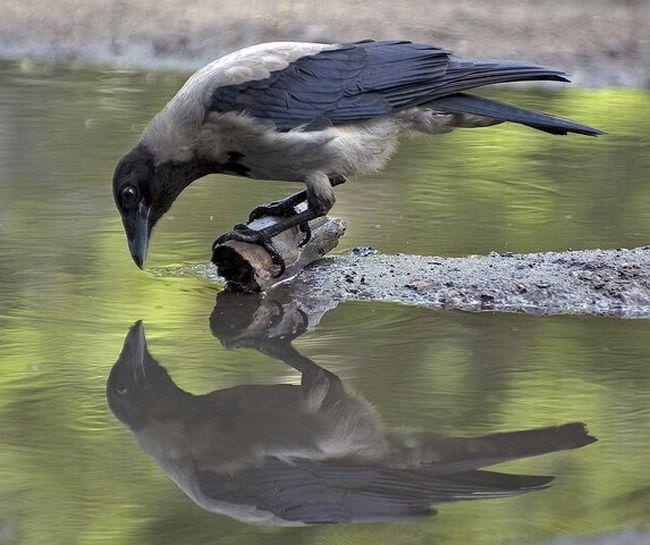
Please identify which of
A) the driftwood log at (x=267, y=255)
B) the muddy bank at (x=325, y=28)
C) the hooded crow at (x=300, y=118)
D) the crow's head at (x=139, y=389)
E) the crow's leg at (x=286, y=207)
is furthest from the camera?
the muddy bank at (x=325, y=28)

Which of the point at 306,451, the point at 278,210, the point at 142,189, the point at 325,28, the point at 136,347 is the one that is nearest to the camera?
the point at 306,451

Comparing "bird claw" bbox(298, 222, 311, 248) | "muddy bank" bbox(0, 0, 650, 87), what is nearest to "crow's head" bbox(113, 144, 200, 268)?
"bird claw" bbox(298, 222, 311, 248)

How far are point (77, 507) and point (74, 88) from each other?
7479 millimetres

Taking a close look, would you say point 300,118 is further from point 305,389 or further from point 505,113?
point 305,389

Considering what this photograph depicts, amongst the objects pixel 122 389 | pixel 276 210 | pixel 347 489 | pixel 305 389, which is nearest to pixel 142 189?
pixel 276 210

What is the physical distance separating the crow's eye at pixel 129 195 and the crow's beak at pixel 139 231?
0.17 feet

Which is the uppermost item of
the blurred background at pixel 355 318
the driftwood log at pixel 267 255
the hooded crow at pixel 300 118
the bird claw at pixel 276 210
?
the hooded crow at pixel 300 118

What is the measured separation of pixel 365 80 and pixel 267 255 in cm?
91

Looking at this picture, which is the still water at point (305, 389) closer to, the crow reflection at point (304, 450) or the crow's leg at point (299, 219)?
the crow reflection at point (304, 450)

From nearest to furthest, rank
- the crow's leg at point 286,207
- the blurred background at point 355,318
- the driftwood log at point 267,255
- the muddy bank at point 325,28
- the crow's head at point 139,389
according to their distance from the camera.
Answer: the blurred background at point 355,318 → the crow's head at point 139,389 → the driftwood log at point 267,255 → the crow's leg at point 286,207 → the muddy bank at point 325,28

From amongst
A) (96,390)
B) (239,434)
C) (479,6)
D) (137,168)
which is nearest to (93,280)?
(137,168)

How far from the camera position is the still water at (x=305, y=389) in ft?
14.8

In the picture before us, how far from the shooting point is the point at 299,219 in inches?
264

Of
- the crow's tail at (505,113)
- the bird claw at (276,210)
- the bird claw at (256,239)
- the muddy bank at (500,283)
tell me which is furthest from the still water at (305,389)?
the crow's tail at (505,113)
